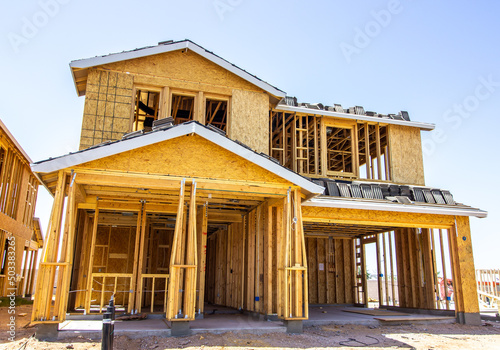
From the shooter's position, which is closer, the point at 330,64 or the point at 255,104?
the point at 330,64

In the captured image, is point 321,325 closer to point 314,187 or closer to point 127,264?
point 314,187

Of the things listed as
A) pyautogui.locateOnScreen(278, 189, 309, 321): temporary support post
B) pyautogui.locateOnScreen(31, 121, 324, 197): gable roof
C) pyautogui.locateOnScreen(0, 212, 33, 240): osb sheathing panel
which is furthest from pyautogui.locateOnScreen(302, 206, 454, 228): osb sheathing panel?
pyautogui.locateOnScreen(0, 212, 33, 240): osb sheathing panel

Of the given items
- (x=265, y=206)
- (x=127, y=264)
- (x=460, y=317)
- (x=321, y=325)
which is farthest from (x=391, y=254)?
(x=127, y=264)

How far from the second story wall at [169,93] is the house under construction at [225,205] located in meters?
0.04

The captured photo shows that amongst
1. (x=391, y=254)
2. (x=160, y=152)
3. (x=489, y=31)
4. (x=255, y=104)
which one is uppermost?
(x=489, y=31)

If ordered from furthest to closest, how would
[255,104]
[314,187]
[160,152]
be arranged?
[255,104] → [314,187] → [160,152]

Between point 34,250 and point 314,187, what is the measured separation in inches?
802

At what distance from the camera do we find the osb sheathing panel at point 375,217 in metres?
12.0

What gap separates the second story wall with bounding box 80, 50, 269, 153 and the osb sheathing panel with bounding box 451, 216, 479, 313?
686cm

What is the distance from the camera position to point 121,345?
7.73 meters

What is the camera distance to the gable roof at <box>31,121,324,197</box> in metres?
8.62

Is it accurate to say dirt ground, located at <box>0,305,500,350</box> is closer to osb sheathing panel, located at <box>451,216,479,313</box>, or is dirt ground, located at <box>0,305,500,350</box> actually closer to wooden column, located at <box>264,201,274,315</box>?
osb sheathing panel, located at <box>451,216,479,313</box>

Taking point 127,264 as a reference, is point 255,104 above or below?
above

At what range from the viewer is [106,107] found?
1230 centimetres
